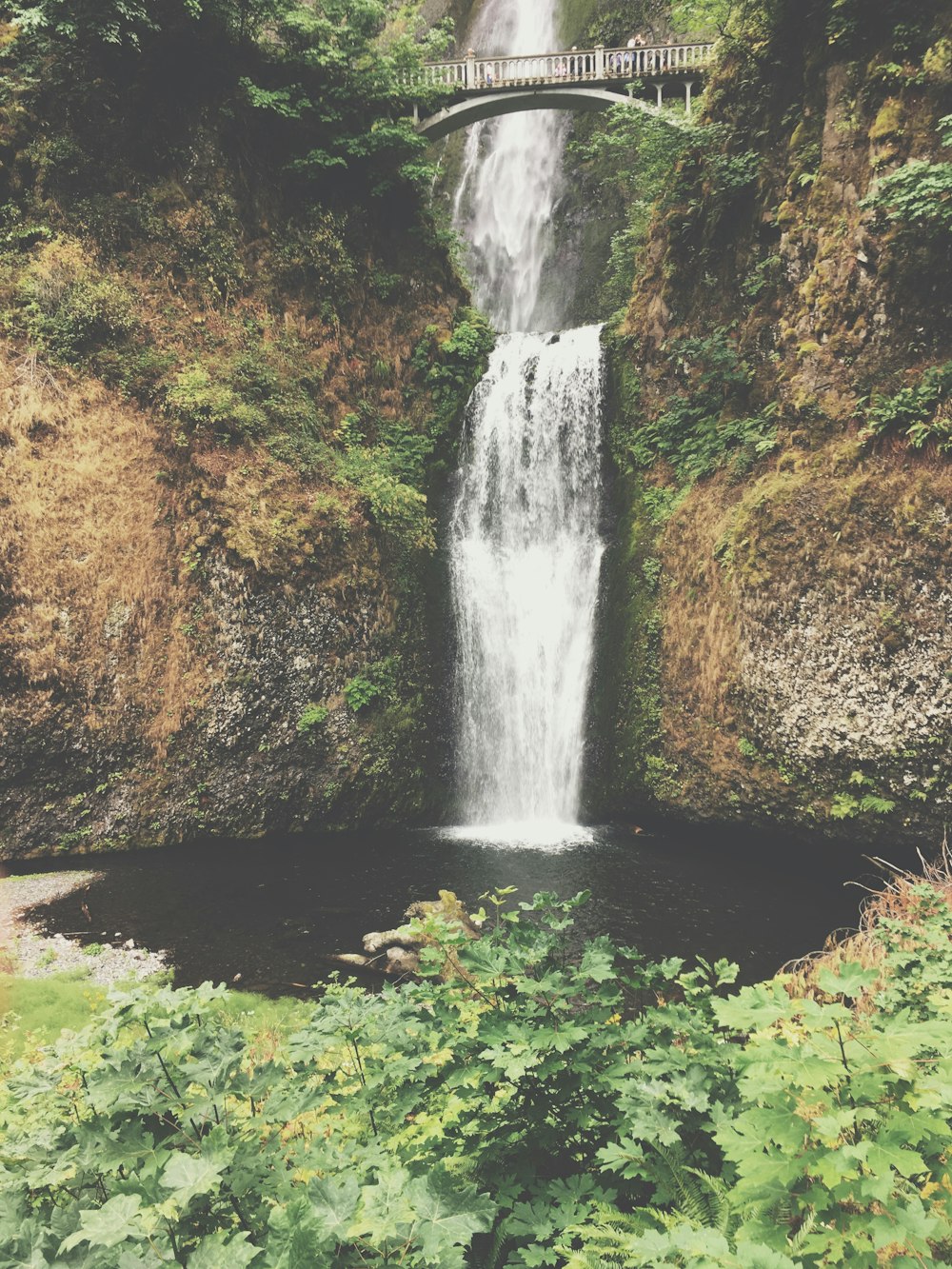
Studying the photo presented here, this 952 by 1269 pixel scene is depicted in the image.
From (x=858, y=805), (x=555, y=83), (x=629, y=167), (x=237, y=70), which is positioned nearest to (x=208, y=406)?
(x=237, y=70)

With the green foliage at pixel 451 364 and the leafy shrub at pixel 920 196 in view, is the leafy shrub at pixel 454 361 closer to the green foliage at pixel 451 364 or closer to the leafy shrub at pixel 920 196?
the green foliage at pixel 451 364

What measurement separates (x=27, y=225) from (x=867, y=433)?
44.5 ft

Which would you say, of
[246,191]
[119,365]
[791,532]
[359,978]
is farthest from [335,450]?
[359,978]

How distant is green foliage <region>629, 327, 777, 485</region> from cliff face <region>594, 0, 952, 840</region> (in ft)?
0.14

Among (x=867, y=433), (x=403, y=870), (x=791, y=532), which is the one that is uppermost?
(x=867, y=433)

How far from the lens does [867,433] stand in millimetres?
8383

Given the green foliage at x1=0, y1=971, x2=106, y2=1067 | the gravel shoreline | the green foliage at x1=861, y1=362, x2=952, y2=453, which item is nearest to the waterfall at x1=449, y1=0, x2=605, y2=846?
the green foliage at x1=861, y1=362, x2=952, y2=453

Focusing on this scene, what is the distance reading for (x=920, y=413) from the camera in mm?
8016

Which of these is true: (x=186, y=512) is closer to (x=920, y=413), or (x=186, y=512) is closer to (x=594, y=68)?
(x=920, y=413)

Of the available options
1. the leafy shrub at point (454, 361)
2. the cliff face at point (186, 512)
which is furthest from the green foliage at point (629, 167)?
the cliff face at point (186, 512)

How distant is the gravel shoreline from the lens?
6367 millimetres

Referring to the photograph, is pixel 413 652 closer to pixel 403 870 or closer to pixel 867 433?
pixel 403 870

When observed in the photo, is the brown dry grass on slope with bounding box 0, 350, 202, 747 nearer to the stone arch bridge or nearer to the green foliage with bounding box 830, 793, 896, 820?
the green foliage with bounding box 830, 793, 896, 820

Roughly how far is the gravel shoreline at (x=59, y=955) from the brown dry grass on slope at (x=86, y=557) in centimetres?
308
